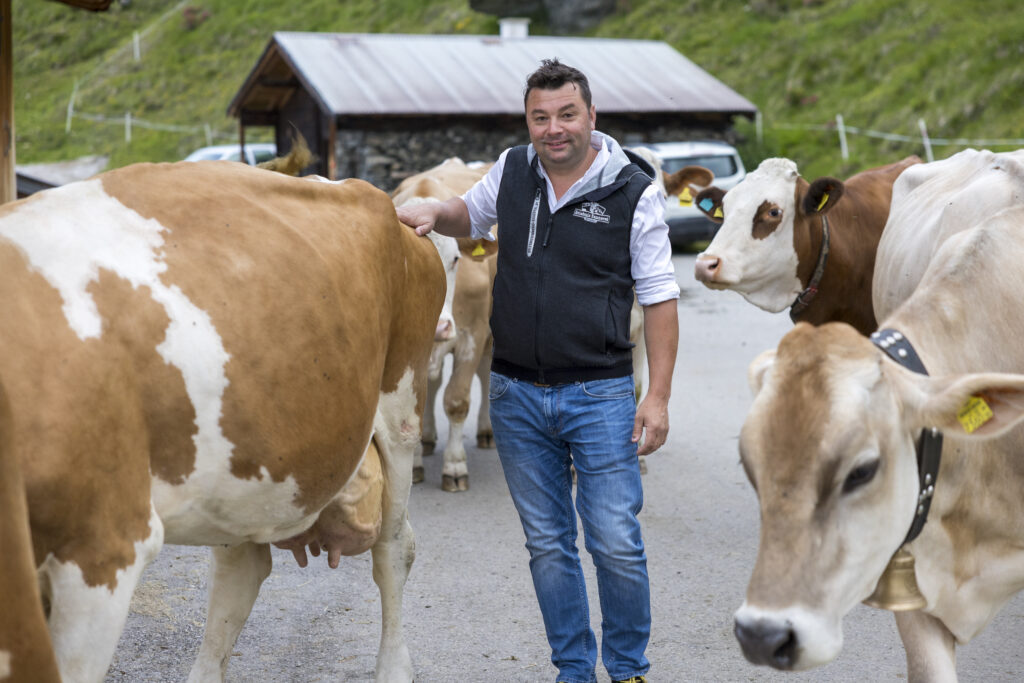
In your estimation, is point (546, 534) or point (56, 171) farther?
point (56, 171)

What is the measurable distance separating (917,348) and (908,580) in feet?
1.86

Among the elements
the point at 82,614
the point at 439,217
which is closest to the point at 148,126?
the point at 439,217

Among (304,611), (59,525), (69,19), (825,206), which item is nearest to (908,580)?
(59,525)

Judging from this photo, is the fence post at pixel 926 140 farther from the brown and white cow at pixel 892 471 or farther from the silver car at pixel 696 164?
the brown and white cow at pixel 892 471

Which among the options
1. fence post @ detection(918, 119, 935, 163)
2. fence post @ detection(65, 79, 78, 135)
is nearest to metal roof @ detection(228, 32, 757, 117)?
fence post @ detection(918, 119, 935, 163)

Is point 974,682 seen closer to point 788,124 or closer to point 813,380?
point 813,380

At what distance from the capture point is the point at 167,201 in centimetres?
284

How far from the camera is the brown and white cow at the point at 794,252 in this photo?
586 centimetres

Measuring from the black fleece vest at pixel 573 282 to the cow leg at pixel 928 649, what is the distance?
1.15m

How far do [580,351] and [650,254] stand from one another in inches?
14.9

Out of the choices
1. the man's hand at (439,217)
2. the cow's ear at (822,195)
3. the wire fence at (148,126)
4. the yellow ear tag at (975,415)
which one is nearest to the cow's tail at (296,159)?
the man's hand at (439,217)

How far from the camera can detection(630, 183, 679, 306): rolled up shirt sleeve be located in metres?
3.50

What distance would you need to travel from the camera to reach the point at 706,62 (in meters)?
31.6

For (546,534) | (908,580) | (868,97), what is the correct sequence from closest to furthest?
1. (908,580)
2. (546,534)
3. (868,97)
